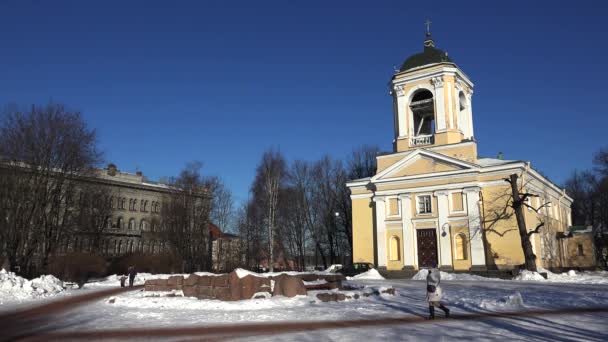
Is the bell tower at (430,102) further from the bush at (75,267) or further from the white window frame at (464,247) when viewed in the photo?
the bush at (75,267)

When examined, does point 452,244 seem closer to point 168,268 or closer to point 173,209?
point 168,268

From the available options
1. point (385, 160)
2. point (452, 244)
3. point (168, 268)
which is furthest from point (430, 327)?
point (168, 268)

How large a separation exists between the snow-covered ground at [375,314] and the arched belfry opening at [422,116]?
2065 cm

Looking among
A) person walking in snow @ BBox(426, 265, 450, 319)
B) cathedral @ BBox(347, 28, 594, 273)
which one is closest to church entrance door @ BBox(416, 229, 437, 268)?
cathedral @ BBox(347, 28, 594, 273)

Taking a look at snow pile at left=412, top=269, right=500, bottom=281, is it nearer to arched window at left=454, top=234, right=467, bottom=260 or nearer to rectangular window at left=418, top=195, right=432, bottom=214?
arched window at left=454, top=234, right=467, bottom=260

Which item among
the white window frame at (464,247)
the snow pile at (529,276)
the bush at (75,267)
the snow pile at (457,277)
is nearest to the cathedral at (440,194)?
the white window frame at (464,247)

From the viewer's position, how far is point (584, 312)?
15539 millimetres

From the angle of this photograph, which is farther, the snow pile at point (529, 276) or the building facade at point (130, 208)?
the building facade at point (130, 208)

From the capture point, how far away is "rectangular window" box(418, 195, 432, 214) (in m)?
40.4

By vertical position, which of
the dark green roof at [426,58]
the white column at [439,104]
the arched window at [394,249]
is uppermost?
the dark green roof at [426,58]

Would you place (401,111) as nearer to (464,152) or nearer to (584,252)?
(464,152)

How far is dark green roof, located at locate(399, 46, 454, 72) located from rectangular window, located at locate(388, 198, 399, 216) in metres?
11.5

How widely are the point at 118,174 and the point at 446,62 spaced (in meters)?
55.2

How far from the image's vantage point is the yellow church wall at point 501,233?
36.7 meters
